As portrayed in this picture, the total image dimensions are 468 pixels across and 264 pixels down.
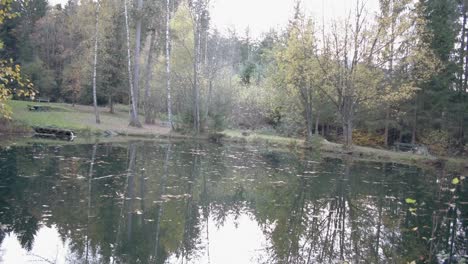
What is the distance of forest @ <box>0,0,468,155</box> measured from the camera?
28438mm

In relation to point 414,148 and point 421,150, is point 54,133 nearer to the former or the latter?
point 421,150

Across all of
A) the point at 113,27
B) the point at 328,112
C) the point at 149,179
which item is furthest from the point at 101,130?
the point at 328,112

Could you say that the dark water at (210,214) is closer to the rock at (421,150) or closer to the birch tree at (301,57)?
the rock at (421,150)

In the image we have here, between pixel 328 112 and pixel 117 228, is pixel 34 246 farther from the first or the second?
pixel 328 112

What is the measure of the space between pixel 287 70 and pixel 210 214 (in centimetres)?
2243

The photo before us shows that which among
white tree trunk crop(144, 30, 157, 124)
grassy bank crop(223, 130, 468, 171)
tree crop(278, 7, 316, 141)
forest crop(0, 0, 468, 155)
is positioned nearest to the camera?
grassy bank crop(223, 130, 468, 171)

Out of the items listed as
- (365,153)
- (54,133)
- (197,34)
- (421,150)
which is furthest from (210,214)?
(197,34)

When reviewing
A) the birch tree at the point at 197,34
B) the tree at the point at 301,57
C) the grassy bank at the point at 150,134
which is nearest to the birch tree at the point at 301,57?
the tree at the point at 301,57

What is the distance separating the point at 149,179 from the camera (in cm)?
A: 1435

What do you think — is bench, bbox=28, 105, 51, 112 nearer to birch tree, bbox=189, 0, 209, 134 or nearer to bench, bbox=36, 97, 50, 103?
bench, bbox=36, 97, 50, 103

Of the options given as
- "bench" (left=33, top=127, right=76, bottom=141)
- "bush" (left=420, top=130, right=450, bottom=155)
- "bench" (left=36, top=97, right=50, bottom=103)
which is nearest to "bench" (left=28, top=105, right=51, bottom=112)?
Answer: "bench" (left=33, top=127, right=76, bottom=141)

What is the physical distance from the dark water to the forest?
9.73 m

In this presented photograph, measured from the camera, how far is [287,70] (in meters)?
31.6

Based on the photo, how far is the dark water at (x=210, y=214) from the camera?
7.88 metres
